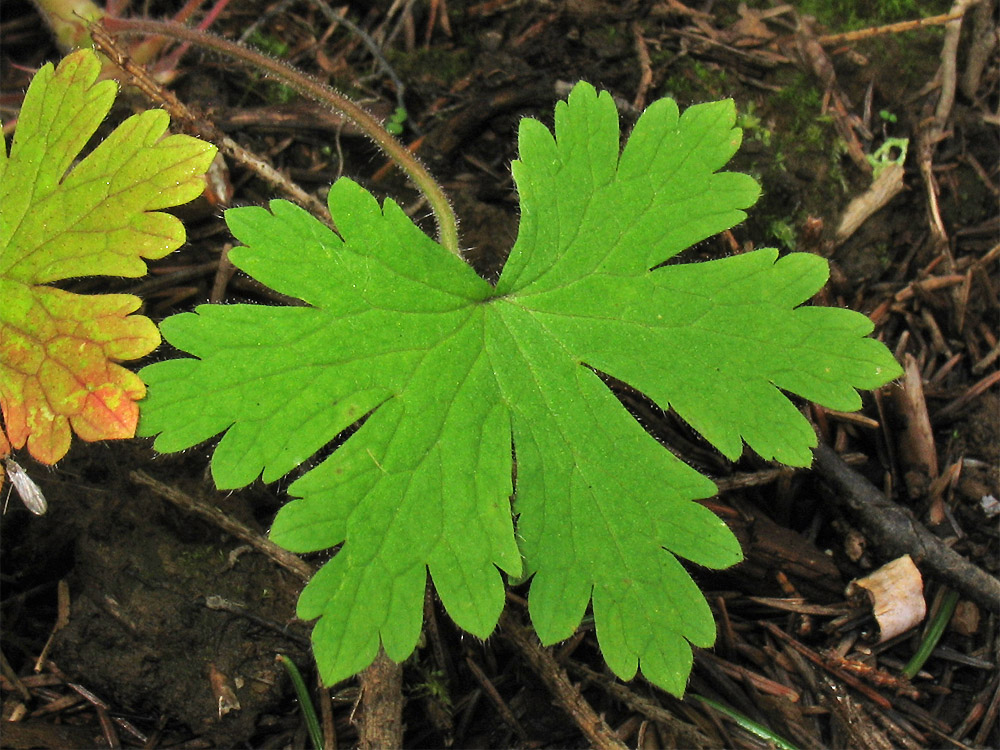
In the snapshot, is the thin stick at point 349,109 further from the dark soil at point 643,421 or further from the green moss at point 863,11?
the green moss at point 863,11

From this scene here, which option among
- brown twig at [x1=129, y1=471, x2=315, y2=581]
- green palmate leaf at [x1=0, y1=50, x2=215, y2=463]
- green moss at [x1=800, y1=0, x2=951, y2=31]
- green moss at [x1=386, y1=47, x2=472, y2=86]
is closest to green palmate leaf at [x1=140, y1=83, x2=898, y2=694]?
green palmate leaf at [x1=0, y1=50, x2=215, y2=463]

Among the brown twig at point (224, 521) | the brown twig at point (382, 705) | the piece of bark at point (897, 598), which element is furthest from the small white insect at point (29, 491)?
the piece of bark at point (897, 598)

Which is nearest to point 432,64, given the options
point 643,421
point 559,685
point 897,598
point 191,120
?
point 191,120

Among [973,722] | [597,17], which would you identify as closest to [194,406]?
[597,17]

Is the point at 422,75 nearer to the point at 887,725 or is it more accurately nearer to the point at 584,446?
the point at 584,446

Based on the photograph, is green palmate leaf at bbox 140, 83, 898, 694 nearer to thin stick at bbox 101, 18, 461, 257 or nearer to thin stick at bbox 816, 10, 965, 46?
thin stick at bbox 101, 18, 461, 257

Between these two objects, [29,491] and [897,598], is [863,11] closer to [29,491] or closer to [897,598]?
[897,598]
